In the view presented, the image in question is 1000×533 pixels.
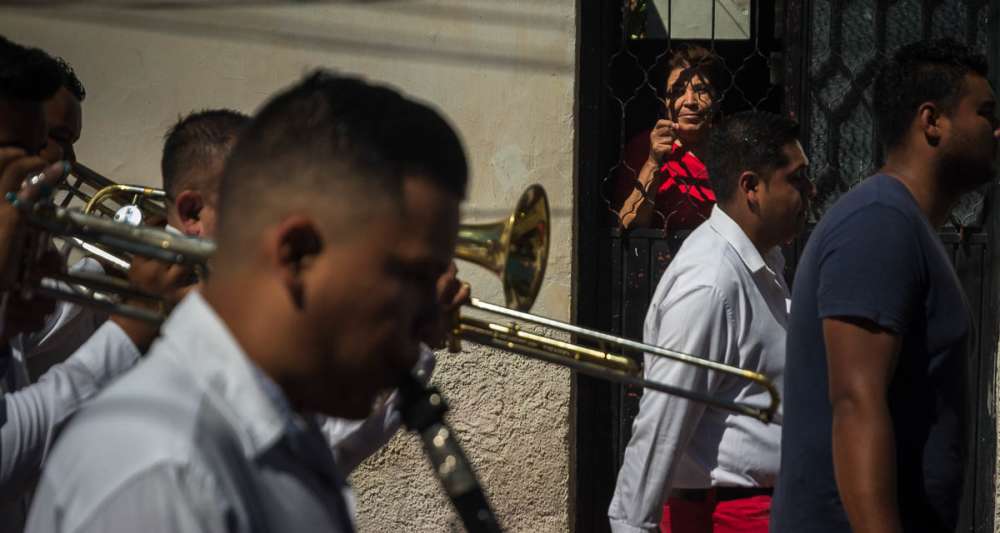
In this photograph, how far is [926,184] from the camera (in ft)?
9.16

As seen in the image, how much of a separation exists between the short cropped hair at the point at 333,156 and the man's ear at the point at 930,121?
163 cm

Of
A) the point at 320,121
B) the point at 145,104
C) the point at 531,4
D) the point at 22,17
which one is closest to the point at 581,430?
the point at 531,4

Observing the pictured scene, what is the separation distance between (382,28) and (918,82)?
2.86 m

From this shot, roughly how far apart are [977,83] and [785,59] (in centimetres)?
264

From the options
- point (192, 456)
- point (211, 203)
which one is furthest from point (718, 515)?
point (192, 456)

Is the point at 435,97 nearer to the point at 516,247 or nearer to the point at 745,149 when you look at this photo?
the point at 745,149

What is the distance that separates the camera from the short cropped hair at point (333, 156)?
1408mm

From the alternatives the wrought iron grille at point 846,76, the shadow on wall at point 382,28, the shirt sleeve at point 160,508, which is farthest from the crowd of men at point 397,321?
the shadow on wall at point 382,28

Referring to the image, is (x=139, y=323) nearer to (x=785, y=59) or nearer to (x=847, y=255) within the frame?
(x=847, y=255)

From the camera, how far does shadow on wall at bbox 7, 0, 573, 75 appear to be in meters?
5.32

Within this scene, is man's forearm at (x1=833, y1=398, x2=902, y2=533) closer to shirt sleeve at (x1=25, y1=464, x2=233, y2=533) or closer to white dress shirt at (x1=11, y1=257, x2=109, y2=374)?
shirt sleeve at (x1=25, y1=464, x2=233, y2=533)

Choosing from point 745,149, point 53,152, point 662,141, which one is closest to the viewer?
point 53,152

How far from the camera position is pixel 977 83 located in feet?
9.64

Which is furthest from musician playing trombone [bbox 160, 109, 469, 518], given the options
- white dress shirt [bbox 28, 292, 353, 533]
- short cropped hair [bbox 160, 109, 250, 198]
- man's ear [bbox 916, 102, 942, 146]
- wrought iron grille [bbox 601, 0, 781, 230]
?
wrought iron grille [bbox 601, 0, 781, 230]
